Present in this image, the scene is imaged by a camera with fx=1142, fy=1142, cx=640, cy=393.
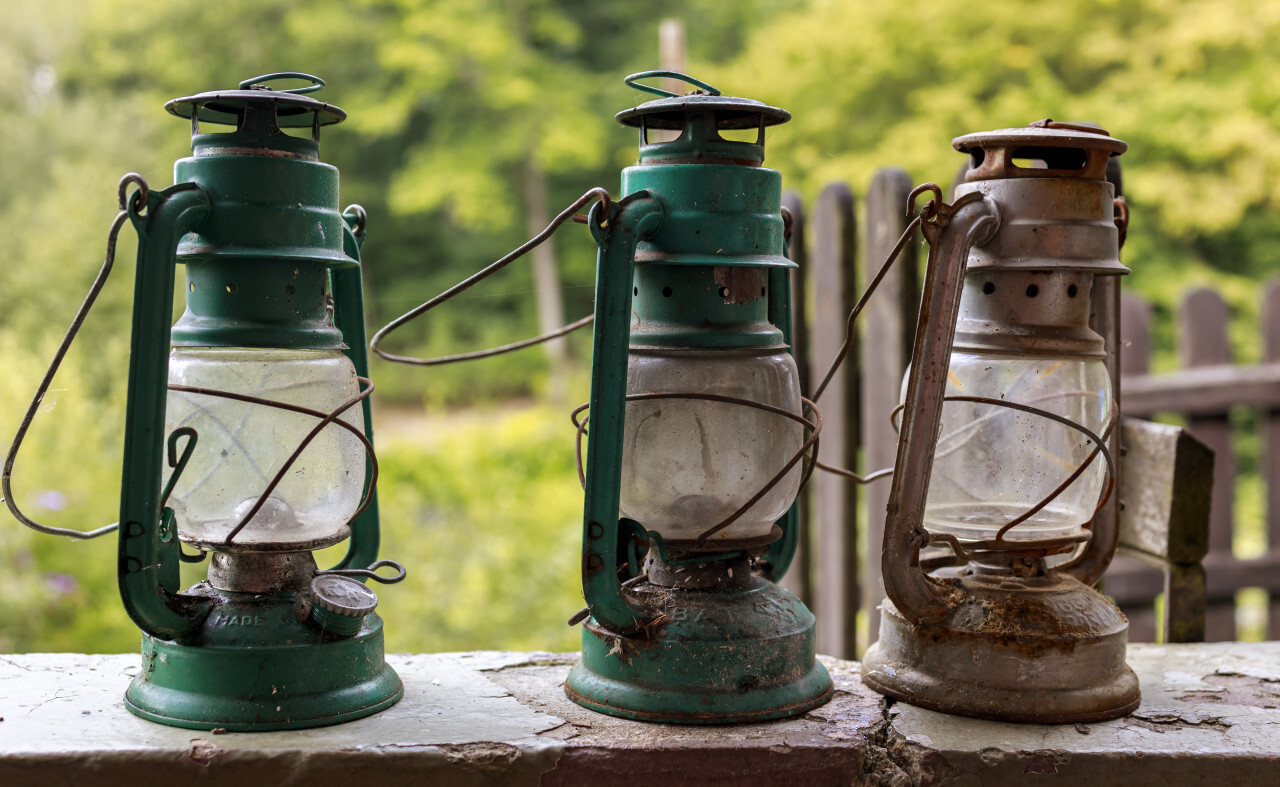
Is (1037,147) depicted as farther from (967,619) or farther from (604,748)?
(604,748)

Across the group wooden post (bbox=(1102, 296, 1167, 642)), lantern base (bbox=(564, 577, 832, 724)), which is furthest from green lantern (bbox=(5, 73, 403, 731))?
wooden post (bbox=(1102, 296, 1167, 642))

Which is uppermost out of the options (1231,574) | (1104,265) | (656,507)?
(1104,265)

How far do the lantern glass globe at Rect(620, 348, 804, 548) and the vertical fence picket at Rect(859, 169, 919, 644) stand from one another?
1.02m

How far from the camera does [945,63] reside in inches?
298

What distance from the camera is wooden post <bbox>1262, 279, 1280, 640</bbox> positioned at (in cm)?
428

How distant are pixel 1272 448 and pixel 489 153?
24.8 ft

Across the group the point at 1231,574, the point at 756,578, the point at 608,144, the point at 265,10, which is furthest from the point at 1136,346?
the point at 265,10

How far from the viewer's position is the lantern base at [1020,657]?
155 centimetres

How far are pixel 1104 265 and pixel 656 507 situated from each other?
69 cm

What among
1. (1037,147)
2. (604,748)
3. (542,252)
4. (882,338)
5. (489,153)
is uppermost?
(489,153)

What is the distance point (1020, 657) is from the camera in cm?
155

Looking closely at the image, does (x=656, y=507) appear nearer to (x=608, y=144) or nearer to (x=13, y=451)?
(x=13, y=451)

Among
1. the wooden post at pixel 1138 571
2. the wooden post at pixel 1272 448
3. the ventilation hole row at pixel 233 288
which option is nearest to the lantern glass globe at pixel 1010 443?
the ventilation hole row at pixel 233 288

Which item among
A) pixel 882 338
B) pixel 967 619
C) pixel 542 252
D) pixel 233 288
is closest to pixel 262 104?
pixel 233 288
